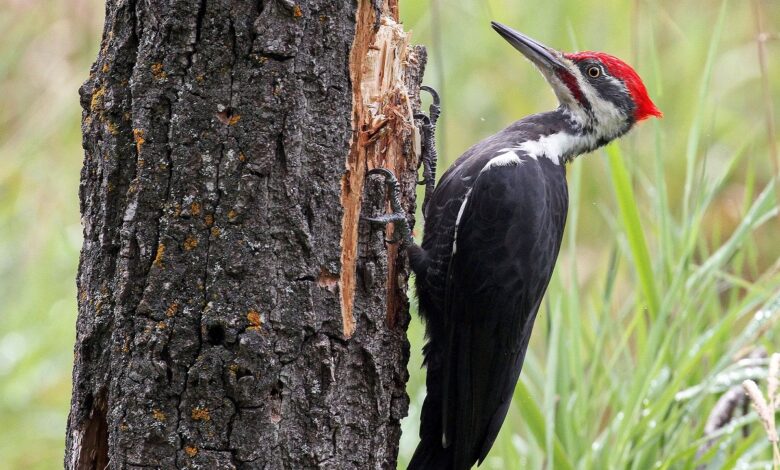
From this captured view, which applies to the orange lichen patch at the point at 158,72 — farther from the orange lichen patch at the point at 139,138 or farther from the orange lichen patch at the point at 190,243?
the orange lichen patch at the point at 190,243

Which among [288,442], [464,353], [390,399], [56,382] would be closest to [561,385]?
[464,353]

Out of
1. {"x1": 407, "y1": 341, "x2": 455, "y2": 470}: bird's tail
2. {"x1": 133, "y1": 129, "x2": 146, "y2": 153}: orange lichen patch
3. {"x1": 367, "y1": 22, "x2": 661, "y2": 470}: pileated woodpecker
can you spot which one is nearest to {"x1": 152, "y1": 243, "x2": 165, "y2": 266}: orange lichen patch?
Answer: {"x1": 133, "y1": 129, "x2": 146, "y2": 153}: orange lichen patch

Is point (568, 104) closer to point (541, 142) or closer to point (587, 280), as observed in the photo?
point (541, 142)

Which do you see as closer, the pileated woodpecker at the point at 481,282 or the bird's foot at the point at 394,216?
the bird's foot at the point at 394,216

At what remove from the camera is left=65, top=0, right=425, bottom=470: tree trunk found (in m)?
1.73

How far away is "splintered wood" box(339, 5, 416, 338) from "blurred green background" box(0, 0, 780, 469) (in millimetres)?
371

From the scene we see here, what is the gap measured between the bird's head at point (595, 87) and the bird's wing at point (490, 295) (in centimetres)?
52

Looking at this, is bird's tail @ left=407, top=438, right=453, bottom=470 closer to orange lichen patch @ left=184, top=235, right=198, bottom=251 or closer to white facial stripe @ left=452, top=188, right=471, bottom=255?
white facial stripe @ left=452, top=188, right=471, bottom=255

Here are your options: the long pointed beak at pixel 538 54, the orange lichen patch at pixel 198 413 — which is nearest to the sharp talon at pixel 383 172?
the orange lichen patch at pixel 198 413

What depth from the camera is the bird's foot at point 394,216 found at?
6.81ft

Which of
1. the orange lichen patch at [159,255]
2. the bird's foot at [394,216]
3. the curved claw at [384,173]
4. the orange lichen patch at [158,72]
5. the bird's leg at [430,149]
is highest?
the bird's leg at [430,149]

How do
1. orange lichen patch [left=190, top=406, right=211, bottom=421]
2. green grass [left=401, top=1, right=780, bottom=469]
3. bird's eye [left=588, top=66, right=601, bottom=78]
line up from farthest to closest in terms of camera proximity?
1. bird's eye [left=588, top=66, right=601, bottom=78]
2. green grass [left=401, top=1, right=780, bottom=469]
3. orange lichen patch [left=190, top=406, right=211, bottom=421]

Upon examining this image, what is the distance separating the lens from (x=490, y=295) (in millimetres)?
2557

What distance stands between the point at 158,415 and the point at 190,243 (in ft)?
1.14
